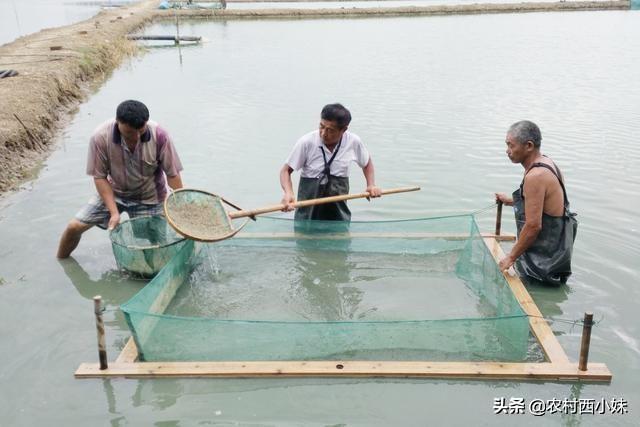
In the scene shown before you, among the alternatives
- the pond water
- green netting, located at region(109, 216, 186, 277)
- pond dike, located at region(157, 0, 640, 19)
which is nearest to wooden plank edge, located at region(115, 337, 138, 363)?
the pond water

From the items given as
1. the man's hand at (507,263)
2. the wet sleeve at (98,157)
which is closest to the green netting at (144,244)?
the wet sleeve at (98,157)

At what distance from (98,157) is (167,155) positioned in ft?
1.54

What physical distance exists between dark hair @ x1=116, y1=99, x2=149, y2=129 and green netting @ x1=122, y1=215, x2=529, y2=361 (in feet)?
3.13

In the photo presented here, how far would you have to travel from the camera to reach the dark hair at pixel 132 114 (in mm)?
3818

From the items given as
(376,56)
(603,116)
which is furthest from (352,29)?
(603,116)

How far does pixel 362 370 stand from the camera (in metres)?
3.20

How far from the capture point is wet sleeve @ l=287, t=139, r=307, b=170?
175 inches

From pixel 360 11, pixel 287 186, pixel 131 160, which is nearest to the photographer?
pixel 131 160

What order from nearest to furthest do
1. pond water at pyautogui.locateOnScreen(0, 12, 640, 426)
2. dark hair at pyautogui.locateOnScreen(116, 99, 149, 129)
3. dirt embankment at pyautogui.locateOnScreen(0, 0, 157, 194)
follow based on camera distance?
pond water at pyautogui.locateOnScreen(0, 12, 640, 426) → dark hair at pyautogui.locateOnScreen(116, 99, 149, 129) → dirt embankment at pyautogui.locateOnScreen(0, 0, 157, 194)

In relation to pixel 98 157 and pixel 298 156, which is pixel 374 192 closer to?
pixel 298 156

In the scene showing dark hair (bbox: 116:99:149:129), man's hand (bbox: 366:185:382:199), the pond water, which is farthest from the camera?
man's hand (bbox: 366:185:382:199)

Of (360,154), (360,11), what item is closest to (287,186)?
(360,154)

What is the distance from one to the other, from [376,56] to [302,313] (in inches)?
532

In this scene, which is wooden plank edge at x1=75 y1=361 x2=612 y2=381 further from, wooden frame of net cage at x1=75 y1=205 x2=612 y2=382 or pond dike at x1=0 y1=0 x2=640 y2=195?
pond dike at x1=0 y1=0 x2=640 y2=195
